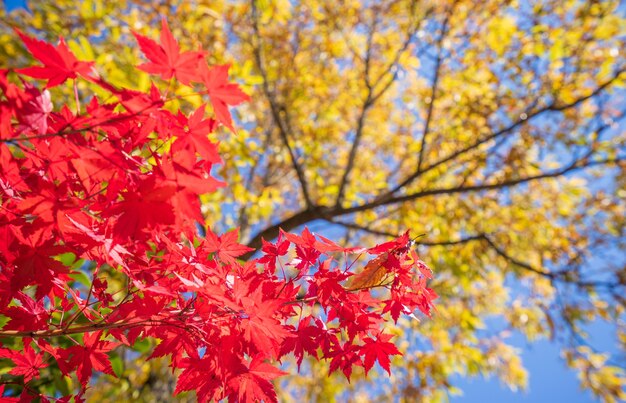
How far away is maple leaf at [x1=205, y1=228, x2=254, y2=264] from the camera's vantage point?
1283 millimetres

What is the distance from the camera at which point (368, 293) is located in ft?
4.08

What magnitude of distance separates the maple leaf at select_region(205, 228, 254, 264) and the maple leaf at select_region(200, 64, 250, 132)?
442 mm

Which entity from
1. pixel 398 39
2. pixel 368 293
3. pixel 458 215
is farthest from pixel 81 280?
pixel 398 39

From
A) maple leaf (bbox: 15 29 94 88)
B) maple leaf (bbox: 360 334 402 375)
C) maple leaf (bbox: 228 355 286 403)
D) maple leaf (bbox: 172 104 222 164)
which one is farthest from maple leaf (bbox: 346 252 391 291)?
maple leaf (bbox: 15 29 94 88)

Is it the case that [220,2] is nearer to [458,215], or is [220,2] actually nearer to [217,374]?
[458,215]

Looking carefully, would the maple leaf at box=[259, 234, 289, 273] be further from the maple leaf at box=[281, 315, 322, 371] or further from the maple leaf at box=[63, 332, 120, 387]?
the maple leaf at box=[63, 332, 120, 387]

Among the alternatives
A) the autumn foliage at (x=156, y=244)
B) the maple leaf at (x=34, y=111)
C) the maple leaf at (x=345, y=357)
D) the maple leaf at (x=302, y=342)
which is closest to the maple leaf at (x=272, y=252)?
the autumn foliage at (x=156, y=244)

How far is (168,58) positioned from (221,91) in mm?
149

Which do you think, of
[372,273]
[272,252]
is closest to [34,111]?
[272,252]

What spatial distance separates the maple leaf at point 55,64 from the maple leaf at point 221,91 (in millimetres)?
264

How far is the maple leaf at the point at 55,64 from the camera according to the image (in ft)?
2.68

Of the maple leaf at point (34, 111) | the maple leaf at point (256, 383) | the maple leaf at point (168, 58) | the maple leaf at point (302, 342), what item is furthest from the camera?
the maple leaf at point (302, 342)

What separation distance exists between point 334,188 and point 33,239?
11.1 feet

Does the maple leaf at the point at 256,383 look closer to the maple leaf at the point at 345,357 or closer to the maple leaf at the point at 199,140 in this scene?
the maple leaf at the point at 345,357
